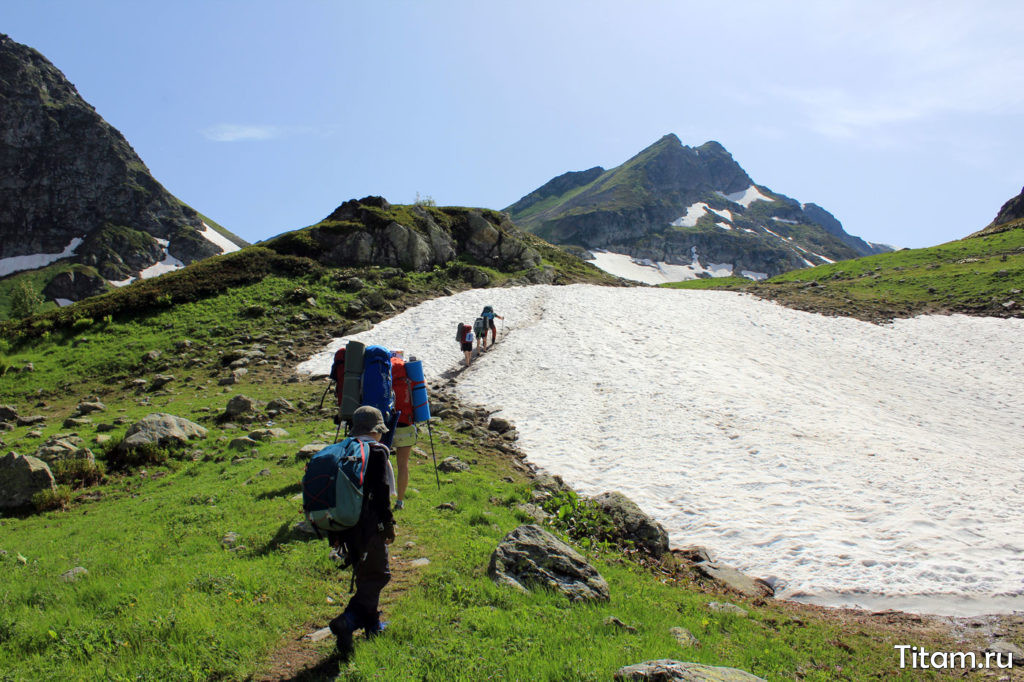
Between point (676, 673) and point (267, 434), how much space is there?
13220mm

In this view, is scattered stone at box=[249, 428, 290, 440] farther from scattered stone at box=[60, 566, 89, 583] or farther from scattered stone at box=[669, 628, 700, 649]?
scattered stone at box=[669, 628, 700, 649]

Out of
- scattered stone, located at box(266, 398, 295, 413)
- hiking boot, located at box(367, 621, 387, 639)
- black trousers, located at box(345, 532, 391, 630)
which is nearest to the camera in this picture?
black trousers, located at box(345, 532, 391, 630)

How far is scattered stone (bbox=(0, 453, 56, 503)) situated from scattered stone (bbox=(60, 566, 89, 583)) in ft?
17.1

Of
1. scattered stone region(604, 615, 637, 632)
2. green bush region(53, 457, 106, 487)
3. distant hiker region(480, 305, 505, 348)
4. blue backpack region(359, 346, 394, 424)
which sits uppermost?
distant hiker region(480, 305, 505, 348)

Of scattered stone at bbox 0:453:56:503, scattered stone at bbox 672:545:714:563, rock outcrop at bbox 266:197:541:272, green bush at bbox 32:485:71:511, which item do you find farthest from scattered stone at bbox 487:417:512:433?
rock outcrop at bbox 266:197:541:272

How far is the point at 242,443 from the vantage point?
13.6 meters

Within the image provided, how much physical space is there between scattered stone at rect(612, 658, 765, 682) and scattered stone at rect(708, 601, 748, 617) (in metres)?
2.82

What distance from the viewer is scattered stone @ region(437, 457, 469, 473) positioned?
12.9 meters

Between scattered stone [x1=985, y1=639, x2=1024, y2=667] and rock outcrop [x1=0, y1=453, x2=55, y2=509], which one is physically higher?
rock outcrop [x1=0, y1=453, x2=55, y2=509]

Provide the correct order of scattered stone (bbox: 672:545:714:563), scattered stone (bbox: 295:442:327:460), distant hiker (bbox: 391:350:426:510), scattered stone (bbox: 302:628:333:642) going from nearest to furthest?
scattered stone (bbox: 302:628:333:642) → distant hiker (bbox: 391:350:426:510) → scattered stone (bbox: 672:545:714:563) → scattered stone (bbox: 295:442:327:460)

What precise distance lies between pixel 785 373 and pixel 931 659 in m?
17.8

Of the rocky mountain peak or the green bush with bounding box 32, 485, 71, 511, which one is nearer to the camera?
the green bush with bounding box 32, 485, 71, 511

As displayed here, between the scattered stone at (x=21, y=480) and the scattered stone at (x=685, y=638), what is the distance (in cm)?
1291

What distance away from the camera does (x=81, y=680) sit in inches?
186
